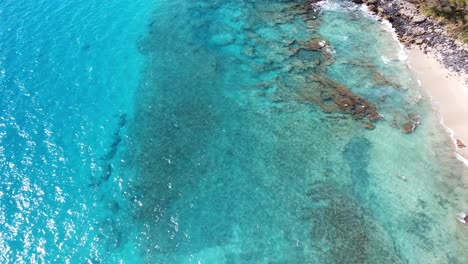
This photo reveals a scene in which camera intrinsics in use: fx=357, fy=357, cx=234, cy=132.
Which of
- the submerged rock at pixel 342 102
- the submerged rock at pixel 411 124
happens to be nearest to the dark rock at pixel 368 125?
the submerged rock at pixel 342 102

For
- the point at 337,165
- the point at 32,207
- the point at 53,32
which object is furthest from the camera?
the point at 53,32

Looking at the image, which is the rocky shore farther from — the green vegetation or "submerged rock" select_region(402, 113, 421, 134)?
"submerged rock" select_region(402, 113, 421, 134)

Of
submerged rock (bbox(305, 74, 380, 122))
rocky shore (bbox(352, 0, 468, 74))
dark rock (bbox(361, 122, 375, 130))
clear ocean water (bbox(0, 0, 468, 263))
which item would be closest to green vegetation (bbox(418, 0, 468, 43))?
rocky shore (bbox(352, 0, 468, 74))

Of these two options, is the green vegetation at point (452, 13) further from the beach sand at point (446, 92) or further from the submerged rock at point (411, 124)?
the submerged rock at point (411, 124)

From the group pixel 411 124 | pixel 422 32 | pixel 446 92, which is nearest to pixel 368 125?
pixel 411 124

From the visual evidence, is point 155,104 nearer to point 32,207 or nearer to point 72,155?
point 72,155

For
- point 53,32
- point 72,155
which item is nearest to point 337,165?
point 72,155
